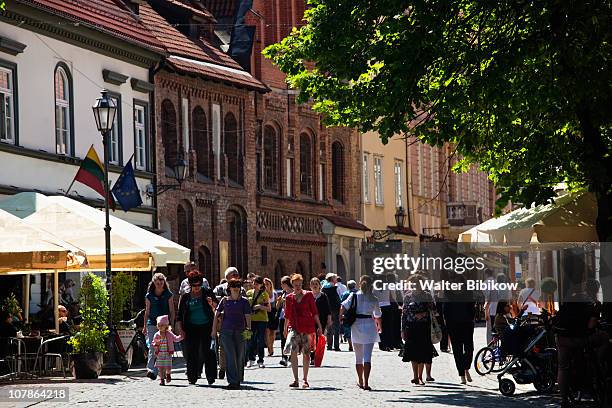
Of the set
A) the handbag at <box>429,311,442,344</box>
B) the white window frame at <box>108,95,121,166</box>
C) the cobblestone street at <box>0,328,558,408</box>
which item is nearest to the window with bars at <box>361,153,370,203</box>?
the white window frame at <box>108,95,121,166</box>

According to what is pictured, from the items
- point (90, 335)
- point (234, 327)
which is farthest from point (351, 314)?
point (90, 335)

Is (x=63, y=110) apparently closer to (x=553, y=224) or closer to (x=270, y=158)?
(x=553, y=224)

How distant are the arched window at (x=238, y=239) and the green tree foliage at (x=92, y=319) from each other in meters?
24.0

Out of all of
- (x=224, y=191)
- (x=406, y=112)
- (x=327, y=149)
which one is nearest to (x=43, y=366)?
(x=406, y=112)

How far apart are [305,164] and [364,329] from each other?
3571cm

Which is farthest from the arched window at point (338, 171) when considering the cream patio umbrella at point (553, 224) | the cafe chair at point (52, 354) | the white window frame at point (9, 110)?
the cream patio umbrella at point (553, 224)

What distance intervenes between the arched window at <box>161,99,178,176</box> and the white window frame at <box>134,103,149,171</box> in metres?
2.18

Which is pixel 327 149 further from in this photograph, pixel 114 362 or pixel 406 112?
pixel 406 112

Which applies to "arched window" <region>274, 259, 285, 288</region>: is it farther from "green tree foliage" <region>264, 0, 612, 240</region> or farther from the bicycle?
"green tree foliage" <region>264, 0, 612, 240</region>

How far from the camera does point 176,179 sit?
43.5m

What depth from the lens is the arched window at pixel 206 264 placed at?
157 ft

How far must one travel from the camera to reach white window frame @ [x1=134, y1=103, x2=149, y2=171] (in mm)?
42219

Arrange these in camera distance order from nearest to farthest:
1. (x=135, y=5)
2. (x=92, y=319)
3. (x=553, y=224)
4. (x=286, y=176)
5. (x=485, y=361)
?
(x=553, y=224), (x=92, y=319), (x=485, y=361), (x=135, y=5), (x=286, y=176)

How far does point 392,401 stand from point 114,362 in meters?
7.85
